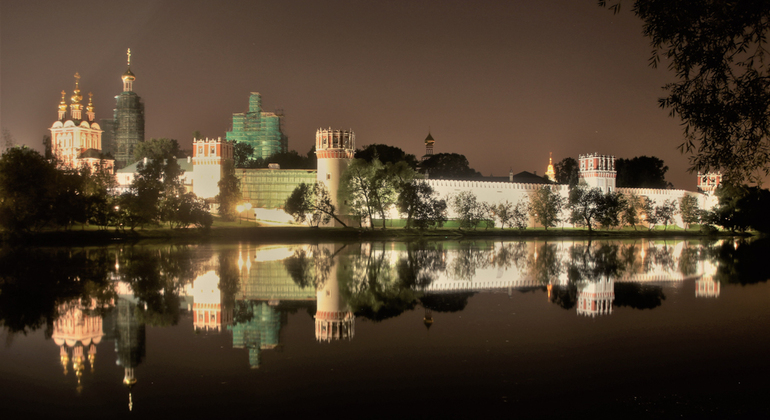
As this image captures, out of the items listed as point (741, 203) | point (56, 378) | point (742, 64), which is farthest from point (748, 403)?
point (741, 203)

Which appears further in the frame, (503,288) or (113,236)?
(113,236)

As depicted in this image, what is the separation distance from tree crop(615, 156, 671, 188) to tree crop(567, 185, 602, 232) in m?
26.1

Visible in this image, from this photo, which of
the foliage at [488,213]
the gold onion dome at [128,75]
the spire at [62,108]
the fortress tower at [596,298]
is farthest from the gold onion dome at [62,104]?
the fortress tower at [596,298]

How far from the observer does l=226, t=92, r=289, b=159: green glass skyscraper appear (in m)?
86.5

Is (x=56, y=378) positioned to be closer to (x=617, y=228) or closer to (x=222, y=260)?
(x=222, y=260)

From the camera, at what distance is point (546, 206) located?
170 ft

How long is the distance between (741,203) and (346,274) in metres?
45.9

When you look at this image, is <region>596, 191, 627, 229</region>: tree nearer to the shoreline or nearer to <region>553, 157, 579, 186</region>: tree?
the shoreline

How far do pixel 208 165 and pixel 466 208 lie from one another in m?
22.4

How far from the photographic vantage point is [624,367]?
675cm

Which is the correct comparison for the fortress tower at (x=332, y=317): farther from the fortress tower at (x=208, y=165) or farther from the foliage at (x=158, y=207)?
the fortress tower at (x=208, y=165)

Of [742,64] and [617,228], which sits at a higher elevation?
[742,64]

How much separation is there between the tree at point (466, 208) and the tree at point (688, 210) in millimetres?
21570

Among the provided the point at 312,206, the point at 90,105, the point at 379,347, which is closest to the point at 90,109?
the point at 90,105
